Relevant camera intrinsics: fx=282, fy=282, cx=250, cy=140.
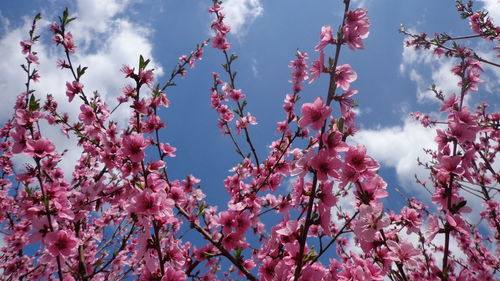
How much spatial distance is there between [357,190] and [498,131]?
3520mm

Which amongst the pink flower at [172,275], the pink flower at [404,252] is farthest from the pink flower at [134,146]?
the pink flower at [404,252]

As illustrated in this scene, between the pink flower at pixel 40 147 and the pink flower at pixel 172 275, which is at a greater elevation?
the pink flower at pixel 40 147

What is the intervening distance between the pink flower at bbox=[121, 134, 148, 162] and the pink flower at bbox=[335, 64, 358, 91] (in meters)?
1.75

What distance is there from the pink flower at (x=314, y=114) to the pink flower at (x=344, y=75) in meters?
0.43

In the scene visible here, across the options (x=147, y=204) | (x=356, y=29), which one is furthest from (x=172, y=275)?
(x=356, y=29)

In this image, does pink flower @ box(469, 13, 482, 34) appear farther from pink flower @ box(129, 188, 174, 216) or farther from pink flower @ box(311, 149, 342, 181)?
pink flower @ box(129, 188, 174, 216)

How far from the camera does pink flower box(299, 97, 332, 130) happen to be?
6.14 ft

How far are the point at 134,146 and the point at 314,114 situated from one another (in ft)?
5.29

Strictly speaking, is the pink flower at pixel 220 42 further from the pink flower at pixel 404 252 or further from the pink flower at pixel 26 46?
the pink flower at pixel 404 252

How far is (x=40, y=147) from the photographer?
→ 8.14ft

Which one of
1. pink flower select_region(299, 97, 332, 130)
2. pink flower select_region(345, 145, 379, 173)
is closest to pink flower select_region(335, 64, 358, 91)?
pink flower select_region(299, 97, 332, 130)

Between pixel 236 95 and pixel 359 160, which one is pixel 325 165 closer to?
pixel 359 160

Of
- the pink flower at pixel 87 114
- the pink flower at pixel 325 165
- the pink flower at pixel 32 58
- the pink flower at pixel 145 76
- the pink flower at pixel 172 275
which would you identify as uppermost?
the pink flower at pixel 32 58

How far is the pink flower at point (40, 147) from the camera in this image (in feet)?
7.92
